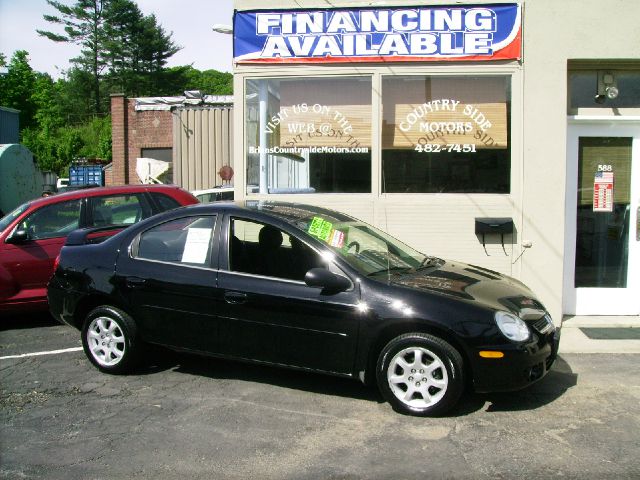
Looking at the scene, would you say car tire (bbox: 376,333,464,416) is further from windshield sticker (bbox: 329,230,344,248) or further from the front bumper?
windshield sticker (bbox: 329,230,344,248)

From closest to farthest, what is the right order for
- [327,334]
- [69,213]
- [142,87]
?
[327,334], [69,213], [142,87]

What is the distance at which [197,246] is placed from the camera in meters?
5.85

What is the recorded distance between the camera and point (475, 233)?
27.1 feet

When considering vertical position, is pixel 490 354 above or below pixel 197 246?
below

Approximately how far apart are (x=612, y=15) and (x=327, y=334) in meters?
5.49

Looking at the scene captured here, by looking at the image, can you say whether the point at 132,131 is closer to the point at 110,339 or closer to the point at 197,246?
the point at 110,339

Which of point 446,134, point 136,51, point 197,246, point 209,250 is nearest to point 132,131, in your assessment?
point 446,134

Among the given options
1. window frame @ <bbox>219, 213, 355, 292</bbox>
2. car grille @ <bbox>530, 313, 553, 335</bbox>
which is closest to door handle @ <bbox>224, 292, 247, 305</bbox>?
window frame @ <bbox>219, 213, 355, 292</bbox>

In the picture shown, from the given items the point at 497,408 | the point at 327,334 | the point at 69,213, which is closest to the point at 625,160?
the point at 497,408

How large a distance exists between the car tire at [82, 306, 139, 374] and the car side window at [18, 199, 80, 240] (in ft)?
8.71

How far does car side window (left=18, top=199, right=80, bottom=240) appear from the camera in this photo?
27.7 ft

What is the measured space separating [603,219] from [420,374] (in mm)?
4493

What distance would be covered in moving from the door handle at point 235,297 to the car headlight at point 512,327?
1980mm

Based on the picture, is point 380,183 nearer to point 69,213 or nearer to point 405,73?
point 405,73
